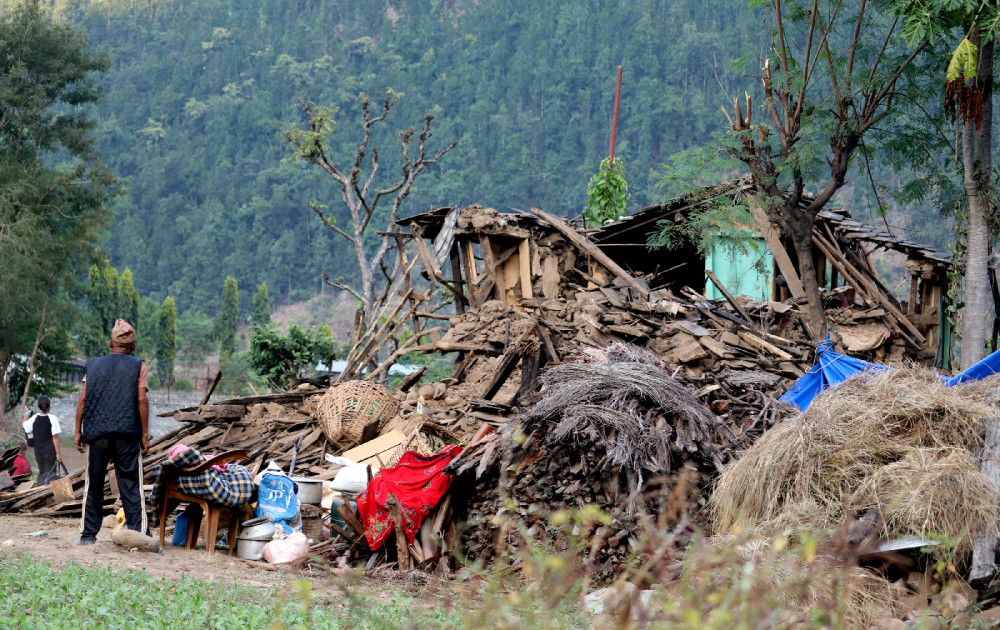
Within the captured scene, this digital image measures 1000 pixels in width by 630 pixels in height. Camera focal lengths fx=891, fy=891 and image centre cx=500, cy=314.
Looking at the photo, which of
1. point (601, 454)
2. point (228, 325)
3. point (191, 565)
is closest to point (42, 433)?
point (191, 565)

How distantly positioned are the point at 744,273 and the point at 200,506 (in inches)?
428

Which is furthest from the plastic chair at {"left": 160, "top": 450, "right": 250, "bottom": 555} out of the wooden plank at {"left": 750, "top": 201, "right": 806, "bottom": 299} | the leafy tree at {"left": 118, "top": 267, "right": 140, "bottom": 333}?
the leafy tree at {"left": 118, "top": 267, "right": 140, "bottom": 333}

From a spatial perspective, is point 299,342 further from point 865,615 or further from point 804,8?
point 865,615

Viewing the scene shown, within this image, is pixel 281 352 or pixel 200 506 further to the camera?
pixel 281 352

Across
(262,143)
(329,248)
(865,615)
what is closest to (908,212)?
(329,248)

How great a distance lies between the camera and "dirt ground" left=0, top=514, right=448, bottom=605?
605cm

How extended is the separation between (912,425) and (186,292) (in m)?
71.3

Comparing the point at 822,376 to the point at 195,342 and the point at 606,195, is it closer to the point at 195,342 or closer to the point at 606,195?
the point at 606,195

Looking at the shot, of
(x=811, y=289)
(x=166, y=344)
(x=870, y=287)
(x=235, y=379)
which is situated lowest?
(x=235, y=379)

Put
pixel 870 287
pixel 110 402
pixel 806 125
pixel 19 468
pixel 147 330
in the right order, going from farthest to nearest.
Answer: pixel 147 330, pixel 870 287, pixel 806 125, pixel 19 468, pixel 110 402

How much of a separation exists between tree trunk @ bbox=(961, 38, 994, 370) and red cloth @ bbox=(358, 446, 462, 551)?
816cm

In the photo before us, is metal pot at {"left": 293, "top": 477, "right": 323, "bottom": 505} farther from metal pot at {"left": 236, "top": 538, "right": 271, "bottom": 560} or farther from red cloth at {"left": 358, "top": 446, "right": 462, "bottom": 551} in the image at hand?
metal pot at {"left": 236, "top": 538, "right": 271, "bottom": 560}

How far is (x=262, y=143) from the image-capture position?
86.3 m

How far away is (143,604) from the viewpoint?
469 centimetres
